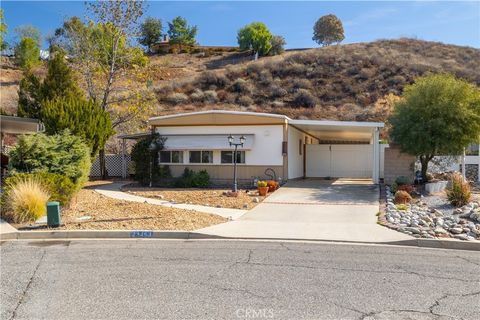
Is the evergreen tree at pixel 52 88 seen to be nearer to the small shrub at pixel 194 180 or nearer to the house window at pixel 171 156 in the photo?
the house window at pixel 171 156

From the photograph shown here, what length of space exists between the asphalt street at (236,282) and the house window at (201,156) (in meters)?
12.6

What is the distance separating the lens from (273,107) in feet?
157

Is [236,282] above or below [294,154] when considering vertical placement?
below

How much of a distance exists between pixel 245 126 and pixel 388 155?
21.1 ft

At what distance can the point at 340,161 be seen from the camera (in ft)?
82.1

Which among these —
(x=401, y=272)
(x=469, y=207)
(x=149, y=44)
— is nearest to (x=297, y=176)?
(x=469, y=207)

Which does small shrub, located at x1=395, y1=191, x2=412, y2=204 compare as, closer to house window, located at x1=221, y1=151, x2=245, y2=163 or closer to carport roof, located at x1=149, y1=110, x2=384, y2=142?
carport roof, located at x1=149, y1=110, x2=384, y2=142

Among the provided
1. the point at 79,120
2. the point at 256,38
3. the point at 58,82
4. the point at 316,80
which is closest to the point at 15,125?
the point at 58,82

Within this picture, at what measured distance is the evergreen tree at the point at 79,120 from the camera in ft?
57.2

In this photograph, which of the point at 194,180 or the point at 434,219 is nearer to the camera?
the point at 434,219

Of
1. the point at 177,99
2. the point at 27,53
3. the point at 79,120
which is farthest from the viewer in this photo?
the point at 27,53

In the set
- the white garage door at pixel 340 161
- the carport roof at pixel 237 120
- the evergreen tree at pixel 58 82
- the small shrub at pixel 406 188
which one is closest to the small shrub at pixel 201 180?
the carport roof at pixel 237 120

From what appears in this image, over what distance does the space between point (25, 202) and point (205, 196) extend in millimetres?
7051

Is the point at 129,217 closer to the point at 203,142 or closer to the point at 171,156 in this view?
the point at 203,142
